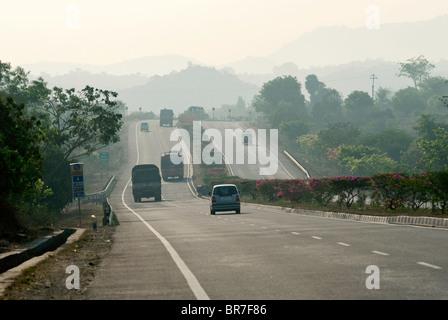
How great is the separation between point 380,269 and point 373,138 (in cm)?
14337

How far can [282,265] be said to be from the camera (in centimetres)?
1519

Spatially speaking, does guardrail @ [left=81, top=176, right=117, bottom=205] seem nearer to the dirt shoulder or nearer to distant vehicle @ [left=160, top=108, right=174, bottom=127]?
the dirt shoulder

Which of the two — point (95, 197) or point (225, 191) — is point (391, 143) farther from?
point (225, 191)

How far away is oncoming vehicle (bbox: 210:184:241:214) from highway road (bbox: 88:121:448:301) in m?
18.6

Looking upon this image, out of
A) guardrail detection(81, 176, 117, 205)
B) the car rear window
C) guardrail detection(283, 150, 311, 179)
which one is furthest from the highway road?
guardrail detection(283, 150, 311, 179)

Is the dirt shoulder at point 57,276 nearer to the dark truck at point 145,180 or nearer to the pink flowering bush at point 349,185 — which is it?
the pink flowering bush at point 349,185

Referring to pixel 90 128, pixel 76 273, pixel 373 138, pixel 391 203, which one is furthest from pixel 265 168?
pixel 76 273

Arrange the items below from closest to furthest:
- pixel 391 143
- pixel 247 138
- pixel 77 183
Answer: pixel 77 183 → pixel 391 143 → pixel 247 138

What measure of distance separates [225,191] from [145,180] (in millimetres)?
34457

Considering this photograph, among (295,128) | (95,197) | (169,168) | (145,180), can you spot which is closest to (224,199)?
(145,180)

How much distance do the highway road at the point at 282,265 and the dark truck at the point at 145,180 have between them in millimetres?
52446

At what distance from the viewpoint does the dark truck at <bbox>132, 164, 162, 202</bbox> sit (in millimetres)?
78688
